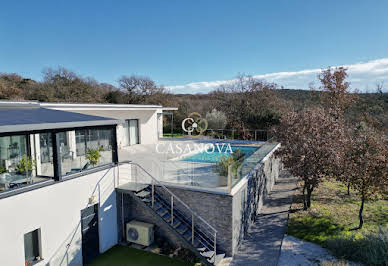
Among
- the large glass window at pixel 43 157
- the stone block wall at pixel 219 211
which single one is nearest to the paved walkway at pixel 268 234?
the stone block wall at pixel 219 211

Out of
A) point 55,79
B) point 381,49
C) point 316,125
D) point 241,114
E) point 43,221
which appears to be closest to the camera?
point 43,221

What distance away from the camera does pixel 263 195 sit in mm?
13547

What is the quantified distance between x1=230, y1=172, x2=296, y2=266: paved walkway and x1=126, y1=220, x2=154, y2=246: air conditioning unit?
3210mm

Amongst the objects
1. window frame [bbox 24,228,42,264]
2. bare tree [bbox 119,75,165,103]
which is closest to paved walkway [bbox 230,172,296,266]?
window frame [bbox 24,228,42,264]

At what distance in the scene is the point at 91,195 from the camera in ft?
28.1

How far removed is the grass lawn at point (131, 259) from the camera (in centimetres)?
859

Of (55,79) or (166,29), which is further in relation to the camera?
(55,79)

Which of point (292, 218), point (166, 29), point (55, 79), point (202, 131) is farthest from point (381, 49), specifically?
point (55, 79)

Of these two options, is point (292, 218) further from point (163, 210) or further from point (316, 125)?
point (163, 210)

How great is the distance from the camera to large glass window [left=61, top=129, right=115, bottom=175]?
8.44m

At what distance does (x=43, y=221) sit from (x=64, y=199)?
799 millimetres

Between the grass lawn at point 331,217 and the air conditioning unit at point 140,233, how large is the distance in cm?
549

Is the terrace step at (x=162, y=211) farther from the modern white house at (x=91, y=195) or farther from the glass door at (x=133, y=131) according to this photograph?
the glass door at (x=133, y=131)

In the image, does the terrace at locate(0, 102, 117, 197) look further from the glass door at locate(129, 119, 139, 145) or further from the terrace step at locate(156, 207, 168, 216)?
the glass door at locate(129, 119, 139, 145)
